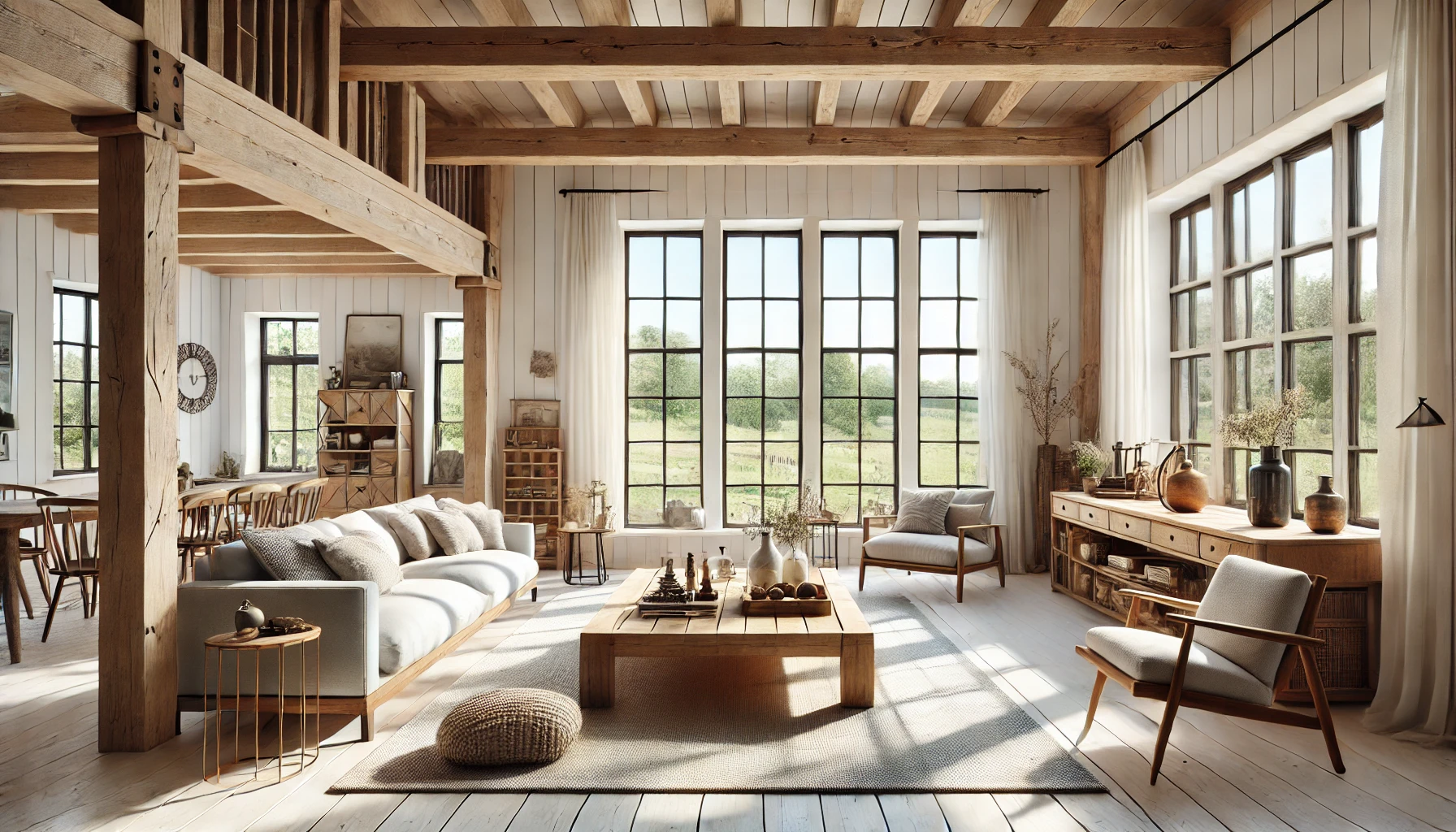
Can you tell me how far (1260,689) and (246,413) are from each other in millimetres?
9643

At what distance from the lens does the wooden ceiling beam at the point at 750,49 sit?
538 cm

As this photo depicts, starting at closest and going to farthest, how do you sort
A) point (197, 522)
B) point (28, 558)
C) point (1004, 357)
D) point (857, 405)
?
1. point (28, 558)
2. point (197, 522)
3. point (1004, 357)
4. point (857, 405)

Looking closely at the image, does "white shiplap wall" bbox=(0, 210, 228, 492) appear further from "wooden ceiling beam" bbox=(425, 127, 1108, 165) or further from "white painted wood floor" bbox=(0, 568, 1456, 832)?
"white painted wood floor" bbox=(0, 568, 1456, 832)

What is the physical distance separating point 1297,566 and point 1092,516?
7.24 ft

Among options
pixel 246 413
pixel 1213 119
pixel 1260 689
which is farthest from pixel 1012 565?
pixel 246 413

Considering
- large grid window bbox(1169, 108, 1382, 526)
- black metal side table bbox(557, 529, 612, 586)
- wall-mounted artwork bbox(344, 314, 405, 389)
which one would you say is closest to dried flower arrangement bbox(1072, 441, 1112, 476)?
large grid window bbox(1169, 108, 1382, 526)

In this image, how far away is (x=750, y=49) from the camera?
17.7 ft

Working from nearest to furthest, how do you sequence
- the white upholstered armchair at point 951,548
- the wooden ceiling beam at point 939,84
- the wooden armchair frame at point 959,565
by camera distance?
1. the wooden ceiling beam at point 939,84
2. the wooden armchair frame at point 959,565
3. the white upholstered armchair at point 951,548

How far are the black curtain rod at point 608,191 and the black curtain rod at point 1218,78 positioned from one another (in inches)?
159

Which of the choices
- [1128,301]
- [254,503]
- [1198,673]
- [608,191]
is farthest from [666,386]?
[1198,673]

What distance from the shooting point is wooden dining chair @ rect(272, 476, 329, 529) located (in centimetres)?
677

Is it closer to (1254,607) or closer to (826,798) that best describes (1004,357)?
(1254,607)

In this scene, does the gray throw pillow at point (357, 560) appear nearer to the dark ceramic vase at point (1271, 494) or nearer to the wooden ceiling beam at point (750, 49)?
the wooden ceiling beam at point (750, 49)

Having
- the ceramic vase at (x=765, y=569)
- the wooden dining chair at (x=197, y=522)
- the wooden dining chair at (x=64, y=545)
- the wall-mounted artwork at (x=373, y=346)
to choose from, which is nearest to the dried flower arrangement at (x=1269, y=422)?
the ceramic vase at (x=765, y=569)
